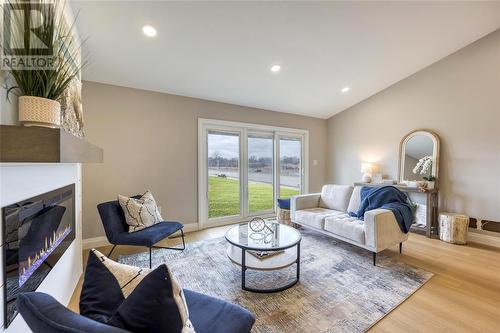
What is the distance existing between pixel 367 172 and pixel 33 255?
4.97 meters

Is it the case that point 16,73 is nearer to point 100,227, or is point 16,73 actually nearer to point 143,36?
point 143,36

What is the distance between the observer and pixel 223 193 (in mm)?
4270

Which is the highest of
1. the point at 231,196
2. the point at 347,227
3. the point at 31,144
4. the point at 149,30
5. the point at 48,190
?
the point at 149,30

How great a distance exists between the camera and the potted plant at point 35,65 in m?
1.01

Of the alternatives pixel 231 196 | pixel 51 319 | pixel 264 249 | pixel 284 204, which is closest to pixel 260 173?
pixel 231 196

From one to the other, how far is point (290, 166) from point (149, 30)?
3.71 meters

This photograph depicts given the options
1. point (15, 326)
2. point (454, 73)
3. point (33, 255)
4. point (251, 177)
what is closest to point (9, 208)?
point (33, 255)

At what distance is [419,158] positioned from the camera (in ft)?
13.3

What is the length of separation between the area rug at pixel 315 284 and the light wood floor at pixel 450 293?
95 millimetres

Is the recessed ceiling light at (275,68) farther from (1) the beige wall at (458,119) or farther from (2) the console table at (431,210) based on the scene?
(2) the console table at (431,210)

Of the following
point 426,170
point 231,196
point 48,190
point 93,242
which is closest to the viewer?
point 48,190

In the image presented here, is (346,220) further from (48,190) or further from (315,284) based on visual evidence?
(48,190)

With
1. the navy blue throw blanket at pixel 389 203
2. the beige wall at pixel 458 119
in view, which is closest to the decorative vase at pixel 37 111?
the navy blue throw blanket at pixel 389 203

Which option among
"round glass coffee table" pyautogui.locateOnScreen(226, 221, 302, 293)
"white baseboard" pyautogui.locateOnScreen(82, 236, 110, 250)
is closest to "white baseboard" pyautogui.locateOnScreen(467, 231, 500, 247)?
"round glass coffee table" pyautogui.locateOnScreen(226, 221, 302, 293)
